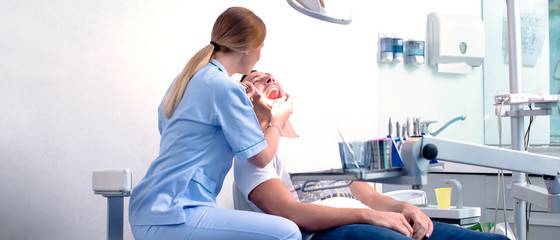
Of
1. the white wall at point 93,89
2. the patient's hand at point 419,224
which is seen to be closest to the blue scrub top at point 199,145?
the patient's hand at point 419,224

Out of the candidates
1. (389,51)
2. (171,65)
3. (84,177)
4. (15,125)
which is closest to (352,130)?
(389,51)

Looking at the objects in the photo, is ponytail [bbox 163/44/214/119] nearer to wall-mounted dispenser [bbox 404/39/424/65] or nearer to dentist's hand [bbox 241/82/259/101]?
dentist's hand [bbox 241/82/259/101]

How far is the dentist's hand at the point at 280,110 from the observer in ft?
5.63

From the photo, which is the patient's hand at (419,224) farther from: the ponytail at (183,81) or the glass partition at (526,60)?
the glass partition at (526,60)

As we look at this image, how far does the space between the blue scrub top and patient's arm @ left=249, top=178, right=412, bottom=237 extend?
145mm

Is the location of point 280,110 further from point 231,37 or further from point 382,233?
point 382,233

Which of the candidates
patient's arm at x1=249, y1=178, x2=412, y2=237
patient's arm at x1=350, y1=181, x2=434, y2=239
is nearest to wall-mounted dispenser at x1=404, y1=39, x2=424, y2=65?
patient's arm at x1=350, y1=181, x2=434, y2=239

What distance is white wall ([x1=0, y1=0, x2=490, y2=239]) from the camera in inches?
79.8

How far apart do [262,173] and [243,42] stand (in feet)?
1.27

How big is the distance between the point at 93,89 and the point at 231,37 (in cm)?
87

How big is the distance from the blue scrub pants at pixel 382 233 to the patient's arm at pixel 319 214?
3 centimetres

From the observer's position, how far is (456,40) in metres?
3.01

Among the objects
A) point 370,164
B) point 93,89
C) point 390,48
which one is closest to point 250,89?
point 370,164

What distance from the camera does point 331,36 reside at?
289cm
